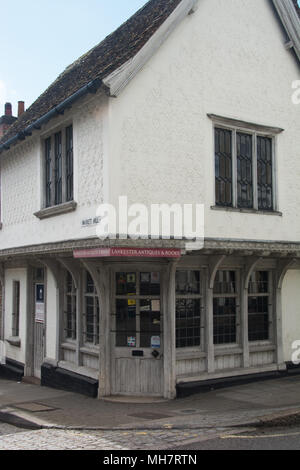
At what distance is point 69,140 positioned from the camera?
11.7 meters

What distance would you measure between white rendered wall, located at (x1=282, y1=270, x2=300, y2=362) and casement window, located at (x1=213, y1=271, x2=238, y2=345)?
144 centimetres

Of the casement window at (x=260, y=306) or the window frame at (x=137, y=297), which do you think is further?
the casement window at (x=260, y=306)

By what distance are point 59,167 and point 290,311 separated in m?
6.26

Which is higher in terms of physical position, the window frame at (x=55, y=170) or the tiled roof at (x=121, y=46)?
the tiled roof at (x=121, y=46)

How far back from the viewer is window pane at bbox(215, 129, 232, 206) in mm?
11409

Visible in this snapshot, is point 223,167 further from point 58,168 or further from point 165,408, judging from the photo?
point 165,408

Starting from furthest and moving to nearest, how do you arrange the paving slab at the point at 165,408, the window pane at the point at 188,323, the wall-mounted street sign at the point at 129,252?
1. the window pane at the point at 188,323
2. the wall-mounted street sign at the point at 129,252
3. the paving slab at the point at 165,408

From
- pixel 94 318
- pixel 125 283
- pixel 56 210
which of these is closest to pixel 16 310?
pixel 94 318

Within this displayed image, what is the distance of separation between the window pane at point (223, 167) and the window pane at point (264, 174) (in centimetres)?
84

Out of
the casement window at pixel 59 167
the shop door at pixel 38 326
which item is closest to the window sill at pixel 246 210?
the casement window at pixel 59 167

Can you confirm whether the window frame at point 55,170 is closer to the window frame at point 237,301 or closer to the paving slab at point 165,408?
the window frame at point 237,301

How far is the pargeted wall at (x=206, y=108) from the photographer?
10234 millimetres

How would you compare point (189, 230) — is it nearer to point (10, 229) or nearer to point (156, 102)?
point (156, 102)

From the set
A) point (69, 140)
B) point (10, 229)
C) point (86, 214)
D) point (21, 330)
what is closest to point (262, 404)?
point (86, 214)
